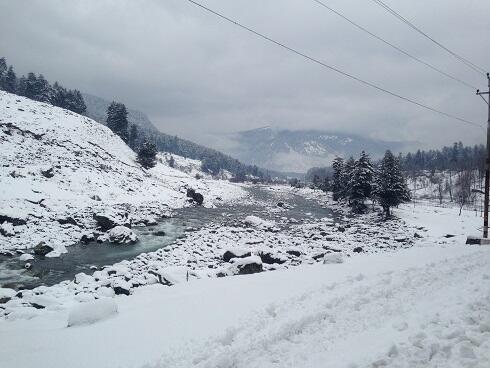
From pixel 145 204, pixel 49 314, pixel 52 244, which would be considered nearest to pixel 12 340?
pixel 49 314

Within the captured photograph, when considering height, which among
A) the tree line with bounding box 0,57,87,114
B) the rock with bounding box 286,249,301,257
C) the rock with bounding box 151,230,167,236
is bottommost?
the rock with bounding box 151,230,167,236

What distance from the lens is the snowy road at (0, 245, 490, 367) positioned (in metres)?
5.96

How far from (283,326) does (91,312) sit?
6.19 m

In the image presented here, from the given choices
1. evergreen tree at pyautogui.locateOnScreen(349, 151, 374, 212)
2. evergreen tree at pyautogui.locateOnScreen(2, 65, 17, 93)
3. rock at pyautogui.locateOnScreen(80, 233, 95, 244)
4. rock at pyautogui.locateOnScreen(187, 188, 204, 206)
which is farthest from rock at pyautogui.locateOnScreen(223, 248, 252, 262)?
evergreen tree at pyautogui.locateOnScreen(2, 65, 17, 93)

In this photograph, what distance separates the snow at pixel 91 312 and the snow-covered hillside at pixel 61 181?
15353 millimetres

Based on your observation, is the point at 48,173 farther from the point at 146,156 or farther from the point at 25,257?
the point at 146,156

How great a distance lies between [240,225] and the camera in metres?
38.7

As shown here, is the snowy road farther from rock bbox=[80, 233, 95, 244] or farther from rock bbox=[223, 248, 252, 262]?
rock bbox=[80, 233, 95, 244]

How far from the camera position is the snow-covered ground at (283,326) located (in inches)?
236

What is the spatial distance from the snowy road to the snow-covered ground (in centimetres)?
3

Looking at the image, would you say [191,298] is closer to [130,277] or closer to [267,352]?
[267,352]

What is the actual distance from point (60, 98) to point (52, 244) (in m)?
94.6

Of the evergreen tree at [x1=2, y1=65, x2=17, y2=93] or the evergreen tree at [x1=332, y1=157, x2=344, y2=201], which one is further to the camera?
the evergreen tree at [x1=2, y1=65, x2=17, y2=93]

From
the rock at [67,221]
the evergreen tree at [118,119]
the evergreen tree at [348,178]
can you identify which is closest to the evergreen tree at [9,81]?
the evergreen tree at [118,119]
